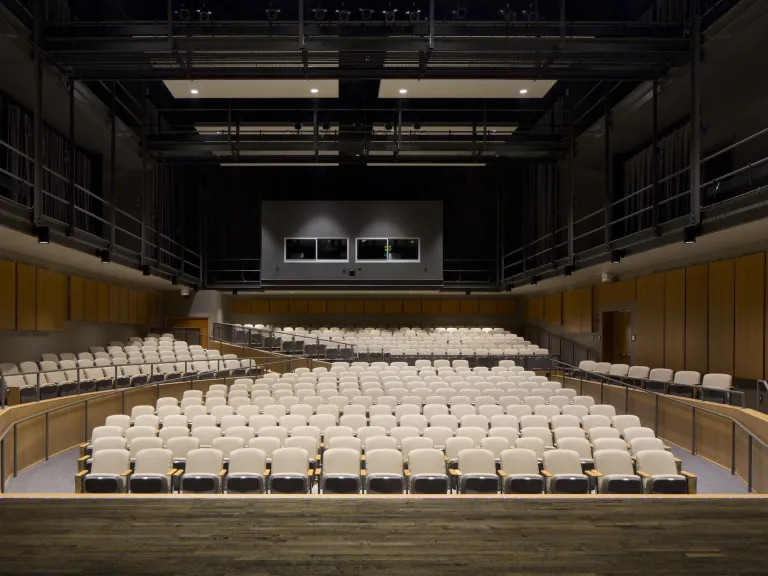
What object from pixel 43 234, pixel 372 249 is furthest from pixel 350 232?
pixel 43 234

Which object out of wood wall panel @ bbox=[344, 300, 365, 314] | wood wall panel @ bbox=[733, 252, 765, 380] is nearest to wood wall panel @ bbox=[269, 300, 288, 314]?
wood wall panel @ bbox=[344, 300, 365, 314]

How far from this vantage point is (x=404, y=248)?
23688mm

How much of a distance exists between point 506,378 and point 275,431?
Answer: 6768 millimetres

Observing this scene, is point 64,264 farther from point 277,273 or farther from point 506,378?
point 506,378

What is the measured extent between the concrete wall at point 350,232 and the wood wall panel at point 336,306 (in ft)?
12.3

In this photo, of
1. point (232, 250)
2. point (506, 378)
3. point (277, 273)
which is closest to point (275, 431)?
point (506, 378)

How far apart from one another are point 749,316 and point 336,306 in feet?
59.4

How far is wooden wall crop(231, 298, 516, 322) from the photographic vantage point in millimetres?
27156

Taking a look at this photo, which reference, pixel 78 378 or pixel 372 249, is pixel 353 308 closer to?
pixel 372 249

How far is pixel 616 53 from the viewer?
11609mm

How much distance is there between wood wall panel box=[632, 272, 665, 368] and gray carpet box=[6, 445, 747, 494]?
17.4 feet

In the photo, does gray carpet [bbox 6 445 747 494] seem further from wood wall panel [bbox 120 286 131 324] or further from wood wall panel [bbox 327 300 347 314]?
wood wall panel [bbox 327 300 347 314]

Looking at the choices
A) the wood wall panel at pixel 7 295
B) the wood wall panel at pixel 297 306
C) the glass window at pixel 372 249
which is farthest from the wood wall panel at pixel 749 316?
the wood wall panel at pixel 297 306

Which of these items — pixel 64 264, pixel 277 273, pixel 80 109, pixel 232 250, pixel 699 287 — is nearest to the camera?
pixel 699 287
